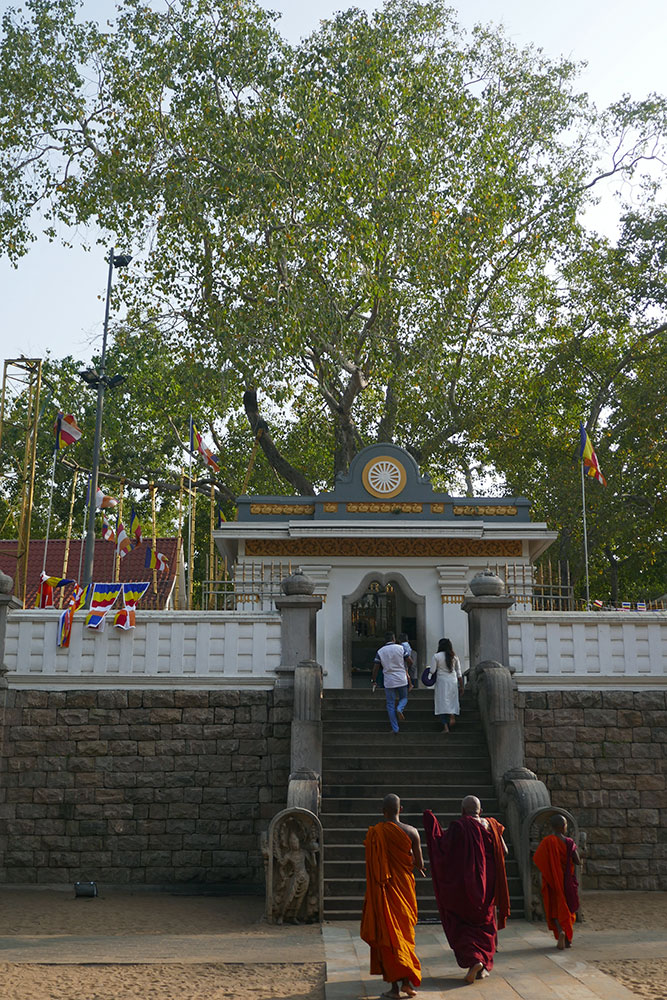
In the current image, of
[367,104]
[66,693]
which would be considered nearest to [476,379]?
[367,104]

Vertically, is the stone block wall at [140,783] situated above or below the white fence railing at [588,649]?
below

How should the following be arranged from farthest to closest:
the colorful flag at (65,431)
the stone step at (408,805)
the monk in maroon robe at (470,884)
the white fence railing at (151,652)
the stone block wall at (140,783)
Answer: the colorful flag at (65,431), the white fence railing at (151,652), the stone block wall at (140,783), the stone step at (408,805), the monk in maroon robe at (470,884)

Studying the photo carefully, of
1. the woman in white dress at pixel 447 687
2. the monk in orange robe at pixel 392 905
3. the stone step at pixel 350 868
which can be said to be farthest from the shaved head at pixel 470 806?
the woman in white dress at pixel 447 687

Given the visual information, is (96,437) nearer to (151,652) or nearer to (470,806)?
(151,652)

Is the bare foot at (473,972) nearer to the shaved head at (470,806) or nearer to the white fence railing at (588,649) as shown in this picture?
the shaved head at (470,806)

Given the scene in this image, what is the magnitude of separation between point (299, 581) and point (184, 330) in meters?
13.9

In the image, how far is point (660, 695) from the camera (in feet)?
41.5

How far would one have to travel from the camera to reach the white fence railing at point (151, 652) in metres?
12.5

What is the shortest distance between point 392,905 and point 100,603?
21.0ft

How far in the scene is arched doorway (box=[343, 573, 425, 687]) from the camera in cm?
1752

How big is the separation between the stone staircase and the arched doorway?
154 inches

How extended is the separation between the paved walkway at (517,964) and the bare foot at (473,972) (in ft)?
0.14

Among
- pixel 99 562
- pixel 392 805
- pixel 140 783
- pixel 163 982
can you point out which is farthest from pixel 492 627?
pixel 99 562

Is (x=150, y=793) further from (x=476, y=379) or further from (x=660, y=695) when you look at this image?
(x=476, y=379)
